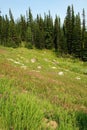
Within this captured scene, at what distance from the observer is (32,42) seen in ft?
297

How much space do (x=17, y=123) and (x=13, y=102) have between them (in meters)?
1.07

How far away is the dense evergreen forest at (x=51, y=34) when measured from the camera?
78.1 m

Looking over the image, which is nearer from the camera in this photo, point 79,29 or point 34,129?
point 34,129

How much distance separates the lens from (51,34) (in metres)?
91.9

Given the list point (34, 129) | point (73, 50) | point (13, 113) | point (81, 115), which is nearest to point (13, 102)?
point (13, 113)

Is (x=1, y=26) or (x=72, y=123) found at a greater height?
(x=1, y=26)

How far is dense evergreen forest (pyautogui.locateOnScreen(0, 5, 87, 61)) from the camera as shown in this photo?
256 ft

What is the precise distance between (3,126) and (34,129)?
59 centimetres

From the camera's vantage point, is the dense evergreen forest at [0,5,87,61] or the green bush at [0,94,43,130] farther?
the dense evergreen forest at [0,5,87,61]

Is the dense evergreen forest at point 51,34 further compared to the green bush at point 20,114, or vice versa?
the dense evergreen forest at point 51,34

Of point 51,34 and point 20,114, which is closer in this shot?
point 20,114

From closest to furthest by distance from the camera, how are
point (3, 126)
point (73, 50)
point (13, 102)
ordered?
1. point (3, 126)
2. point (13, 102)
3. point (73, 50)

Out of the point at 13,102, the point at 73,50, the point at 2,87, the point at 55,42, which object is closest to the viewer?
the point at 13,102

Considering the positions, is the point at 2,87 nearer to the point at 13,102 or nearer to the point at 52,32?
the point at 13,102
